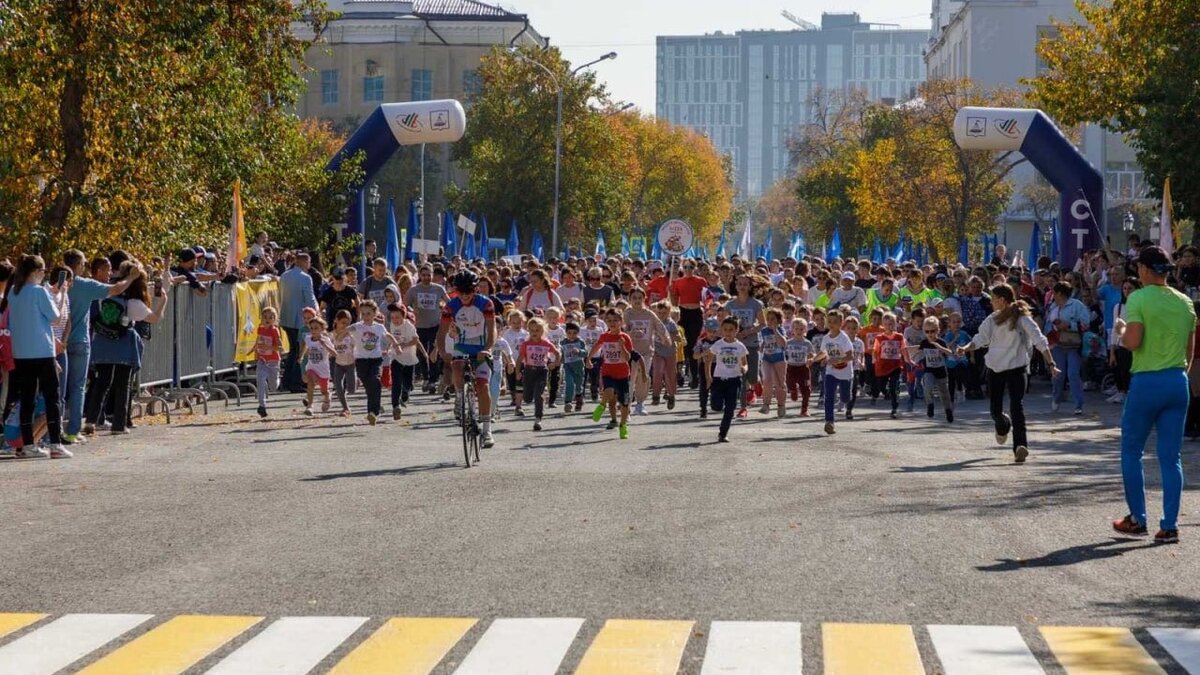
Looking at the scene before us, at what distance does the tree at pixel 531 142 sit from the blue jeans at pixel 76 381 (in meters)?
54.1

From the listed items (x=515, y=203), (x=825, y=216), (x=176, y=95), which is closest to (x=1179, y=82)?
(x=176, y=95)

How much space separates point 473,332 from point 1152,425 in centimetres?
782

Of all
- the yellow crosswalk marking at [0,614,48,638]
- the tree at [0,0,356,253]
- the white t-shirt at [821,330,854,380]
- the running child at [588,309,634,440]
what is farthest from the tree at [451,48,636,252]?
the yellow crosswalk marking at [0,614,48,638]

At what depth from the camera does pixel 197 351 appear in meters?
25.5

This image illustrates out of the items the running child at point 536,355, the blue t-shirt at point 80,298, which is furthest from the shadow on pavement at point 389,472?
the running child at point 536,355

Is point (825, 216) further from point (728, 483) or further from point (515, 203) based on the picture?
point (728, 483)

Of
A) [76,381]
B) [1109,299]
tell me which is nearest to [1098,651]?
[76,381]

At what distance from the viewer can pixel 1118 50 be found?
3794cm

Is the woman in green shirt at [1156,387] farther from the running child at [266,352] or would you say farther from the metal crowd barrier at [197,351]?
the metal crowd barrier at [197,351]

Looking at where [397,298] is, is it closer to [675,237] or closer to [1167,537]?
[675,237]

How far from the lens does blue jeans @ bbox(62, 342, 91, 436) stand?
18.8 m

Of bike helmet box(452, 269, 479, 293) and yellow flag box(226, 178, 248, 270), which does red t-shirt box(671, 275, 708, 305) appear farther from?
bike helmet box(452, 269, 479, 293)

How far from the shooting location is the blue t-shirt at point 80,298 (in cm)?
1859

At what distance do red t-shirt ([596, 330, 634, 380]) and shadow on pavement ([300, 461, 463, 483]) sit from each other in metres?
4.09
